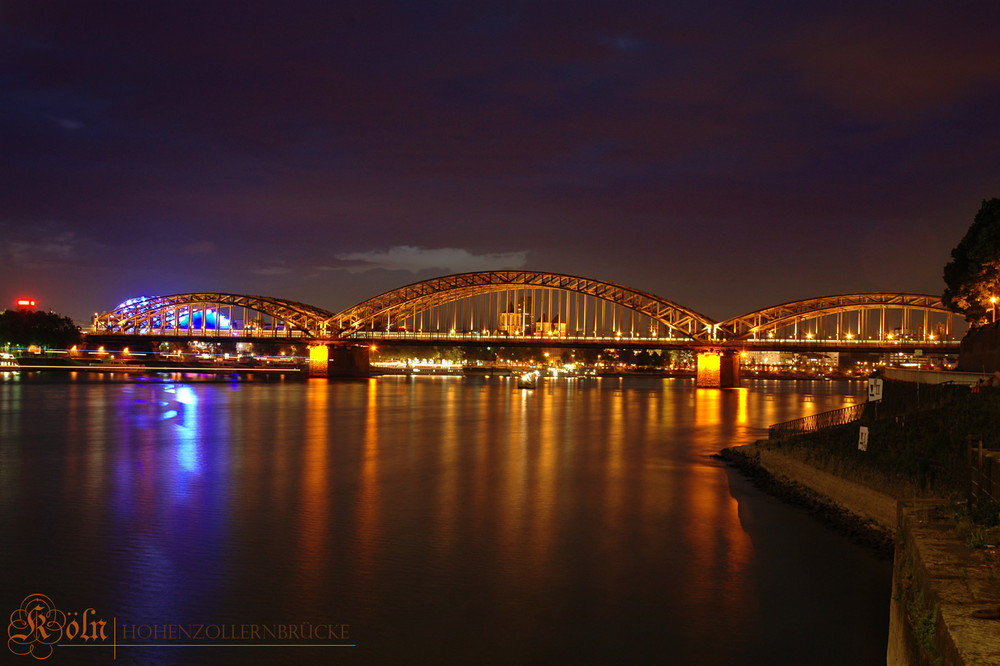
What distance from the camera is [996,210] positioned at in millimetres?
49562

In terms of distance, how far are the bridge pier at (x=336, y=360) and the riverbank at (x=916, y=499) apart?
4271 inches

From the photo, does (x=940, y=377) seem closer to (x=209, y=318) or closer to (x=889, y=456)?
(x=889, y=456)

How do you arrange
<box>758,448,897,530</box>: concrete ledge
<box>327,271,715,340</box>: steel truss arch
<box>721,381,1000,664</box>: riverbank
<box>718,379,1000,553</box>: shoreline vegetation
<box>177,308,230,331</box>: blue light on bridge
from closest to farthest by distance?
<box>721,381,1000,664</box>: riverbank
<box>718,379,1000,553</box>: shoreline vegetation
<box>758,448,897,530</box>: concrete ledge
<box>327,271,715,340</box>: steel truss arch
<box>177,308,230,331</box>: blue light on bridge

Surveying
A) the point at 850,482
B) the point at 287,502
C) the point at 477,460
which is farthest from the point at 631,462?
the point at 287,502

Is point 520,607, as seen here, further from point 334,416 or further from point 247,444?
point 334,416

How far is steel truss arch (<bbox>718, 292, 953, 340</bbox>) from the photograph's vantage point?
129 m

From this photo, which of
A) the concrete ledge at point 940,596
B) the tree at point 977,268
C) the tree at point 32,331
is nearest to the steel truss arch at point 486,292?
the tree at point 32,331

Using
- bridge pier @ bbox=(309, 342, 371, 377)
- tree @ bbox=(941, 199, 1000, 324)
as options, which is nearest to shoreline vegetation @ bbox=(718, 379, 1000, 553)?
tree @ bbox=(941, 199, 1000, 324)

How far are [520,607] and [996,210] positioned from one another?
152ft

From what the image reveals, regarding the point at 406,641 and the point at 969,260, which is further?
the point at 969,260

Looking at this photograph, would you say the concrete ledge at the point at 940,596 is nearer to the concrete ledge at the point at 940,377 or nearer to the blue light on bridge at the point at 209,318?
the concrete ledge at the point at 940,377

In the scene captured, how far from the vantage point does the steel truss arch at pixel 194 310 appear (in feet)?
505

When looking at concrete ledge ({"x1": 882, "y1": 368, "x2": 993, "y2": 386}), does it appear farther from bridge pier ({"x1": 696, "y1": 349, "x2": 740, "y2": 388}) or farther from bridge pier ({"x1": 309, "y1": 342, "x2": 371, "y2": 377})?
bridge pier ({"x1": 309, "y1": 342, "x2": 371, "y2": 377})

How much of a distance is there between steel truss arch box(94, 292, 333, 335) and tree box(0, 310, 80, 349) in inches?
538
